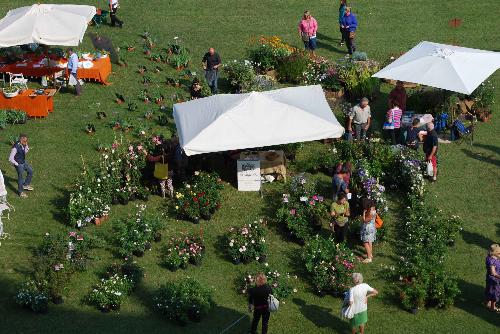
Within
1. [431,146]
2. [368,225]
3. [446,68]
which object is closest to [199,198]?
[368,225]

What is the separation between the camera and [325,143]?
2170 cm

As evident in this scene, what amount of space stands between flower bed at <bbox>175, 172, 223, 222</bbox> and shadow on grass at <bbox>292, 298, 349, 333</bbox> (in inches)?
133

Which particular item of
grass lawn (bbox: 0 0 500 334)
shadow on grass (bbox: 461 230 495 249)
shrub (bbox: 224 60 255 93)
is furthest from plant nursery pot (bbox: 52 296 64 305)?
shrub (bbox: 224 60 255 93)

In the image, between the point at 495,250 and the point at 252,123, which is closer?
the point at 495,250

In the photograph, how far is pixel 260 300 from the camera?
47.7 ft

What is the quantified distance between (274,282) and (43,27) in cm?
1173

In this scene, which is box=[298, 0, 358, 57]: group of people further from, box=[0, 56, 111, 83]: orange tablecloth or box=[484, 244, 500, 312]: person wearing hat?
box=[484, 244, 500, 312]: person wearing hat

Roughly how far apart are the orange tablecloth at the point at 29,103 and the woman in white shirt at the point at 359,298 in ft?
37.7

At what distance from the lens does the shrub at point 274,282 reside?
53.0 feet

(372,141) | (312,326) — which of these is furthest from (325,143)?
(312,326)

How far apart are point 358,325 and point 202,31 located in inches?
633

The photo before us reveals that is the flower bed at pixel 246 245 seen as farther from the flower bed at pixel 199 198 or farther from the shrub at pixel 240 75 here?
the shrub at pixel 240 75

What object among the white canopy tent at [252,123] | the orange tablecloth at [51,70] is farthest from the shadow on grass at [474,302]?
the orange tablecloth at [51,70]

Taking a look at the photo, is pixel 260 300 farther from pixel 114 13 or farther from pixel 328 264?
pixel 114 13
